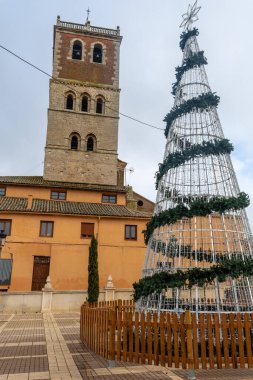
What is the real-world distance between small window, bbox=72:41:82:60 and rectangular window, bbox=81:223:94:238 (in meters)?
22.7

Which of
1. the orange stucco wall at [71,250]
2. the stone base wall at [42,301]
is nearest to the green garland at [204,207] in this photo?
the stone base wall at [42,301]

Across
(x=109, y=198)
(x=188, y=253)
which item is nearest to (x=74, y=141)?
(x=109, y=198)

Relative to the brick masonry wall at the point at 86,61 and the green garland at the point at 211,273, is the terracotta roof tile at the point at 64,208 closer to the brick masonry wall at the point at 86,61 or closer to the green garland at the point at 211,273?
the brick masonry wall at the point at 86,61

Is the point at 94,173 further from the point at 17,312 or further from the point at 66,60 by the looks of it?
the point at 17,312

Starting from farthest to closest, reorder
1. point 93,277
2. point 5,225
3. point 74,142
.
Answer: point 74,142, point 5,225, point 93,277

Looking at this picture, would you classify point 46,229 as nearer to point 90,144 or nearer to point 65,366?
point 90,144

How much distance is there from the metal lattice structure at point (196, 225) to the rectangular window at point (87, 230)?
1852 cm

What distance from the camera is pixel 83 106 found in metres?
39.5

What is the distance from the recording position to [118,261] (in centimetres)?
2805

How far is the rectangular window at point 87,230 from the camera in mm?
28297

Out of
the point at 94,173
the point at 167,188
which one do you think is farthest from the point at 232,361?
the point at 94,173

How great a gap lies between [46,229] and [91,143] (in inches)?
558

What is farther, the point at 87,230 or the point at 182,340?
the point at 87,230

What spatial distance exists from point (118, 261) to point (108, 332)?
66.5ft
